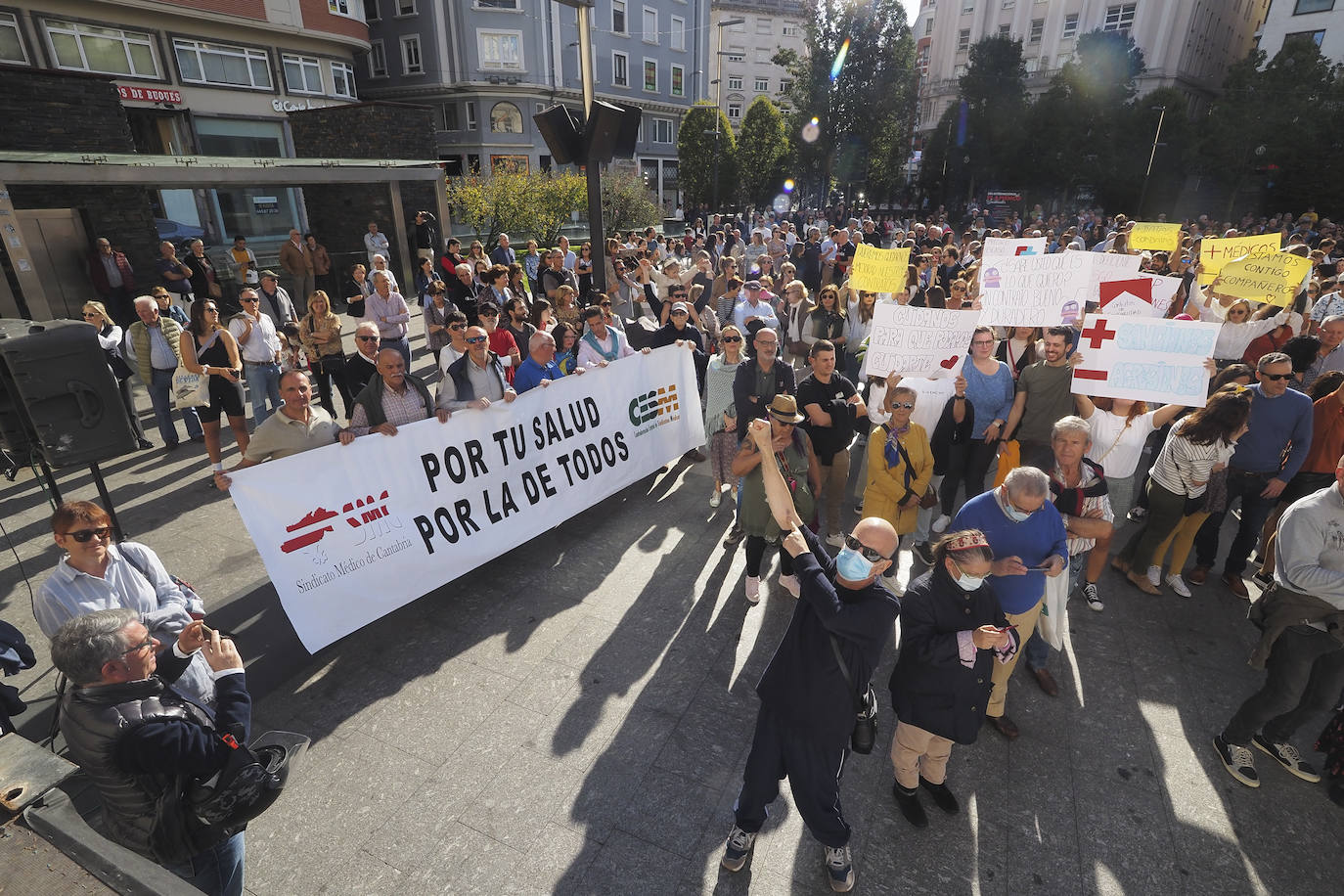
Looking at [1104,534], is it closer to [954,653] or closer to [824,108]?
[954,653]

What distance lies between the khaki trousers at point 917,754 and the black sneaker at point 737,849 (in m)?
0.90

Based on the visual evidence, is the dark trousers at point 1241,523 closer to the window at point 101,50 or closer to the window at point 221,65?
the window at point 101,50

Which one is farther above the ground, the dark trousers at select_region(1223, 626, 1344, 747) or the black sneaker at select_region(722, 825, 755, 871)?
the dark trousers at select_region(1223, 626, 1344, 747)

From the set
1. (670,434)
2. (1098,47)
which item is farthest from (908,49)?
(670,434)

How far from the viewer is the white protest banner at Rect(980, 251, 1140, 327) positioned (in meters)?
6.50

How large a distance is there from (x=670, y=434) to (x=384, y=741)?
436 centimetres

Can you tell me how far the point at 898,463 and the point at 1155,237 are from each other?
8.85 meters

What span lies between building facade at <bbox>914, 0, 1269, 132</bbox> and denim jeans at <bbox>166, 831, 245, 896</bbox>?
6584 centimetres

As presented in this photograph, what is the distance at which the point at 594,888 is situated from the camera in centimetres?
318

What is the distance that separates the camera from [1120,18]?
175 ft

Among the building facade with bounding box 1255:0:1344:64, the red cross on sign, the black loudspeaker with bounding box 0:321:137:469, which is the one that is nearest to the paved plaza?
the black loudspeaker with bounding box 0:321:137:469

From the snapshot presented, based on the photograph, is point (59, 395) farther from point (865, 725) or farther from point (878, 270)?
point (878, 270)

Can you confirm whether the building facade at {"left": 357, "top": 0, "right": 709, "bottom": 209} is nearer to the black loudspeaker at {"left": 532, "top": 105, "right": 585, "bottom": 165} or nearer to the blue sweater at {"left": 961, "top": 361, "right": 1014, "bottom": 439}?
the black loudspeaker at {"left": 532, "top": 105, "right": 585, "bottom": 165}

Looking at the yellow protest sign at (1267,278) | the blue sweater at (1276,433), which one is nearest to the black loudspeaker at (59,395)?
the blue sweater at (1276,433)
